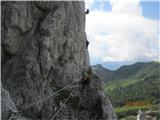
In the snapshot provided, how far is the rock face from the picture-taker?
123 ft

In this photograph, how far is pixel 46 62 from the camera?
39.7m

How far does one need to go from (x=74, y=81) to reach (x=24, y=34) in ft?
26.1

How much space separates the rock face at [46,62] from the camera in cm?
3750

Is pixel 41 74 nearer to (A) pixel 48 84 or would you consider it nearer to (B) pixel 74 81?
(A) pixel 48 84

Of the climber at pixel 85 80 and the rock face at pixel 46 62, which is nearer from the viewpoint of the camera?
the rock face at pixel 46 62

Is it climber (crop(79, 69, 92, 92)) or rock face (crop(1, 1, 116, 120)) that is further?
climber (crop(79, 69, 92, 92))

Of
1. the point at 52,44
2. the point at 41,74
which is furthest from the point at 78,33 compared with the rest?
the point at 41,74

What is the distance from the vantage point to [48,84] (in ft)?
133

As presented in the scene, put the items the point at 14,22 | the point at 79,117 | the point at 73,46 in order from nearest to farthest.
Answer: the point at 14,22
the point at 79,117
the point at 73,46

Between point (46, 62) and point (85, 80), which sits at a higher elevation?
point (46, 62)

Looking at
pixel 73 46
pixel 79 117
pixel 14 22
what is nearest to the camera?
pixel 14 22

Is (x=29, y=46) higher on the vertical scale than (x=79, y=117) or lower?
higher

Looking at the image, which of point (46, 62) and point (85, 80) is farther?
point (85, 80)

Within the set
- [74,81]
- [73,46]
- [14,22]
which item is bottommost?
[74,81]
